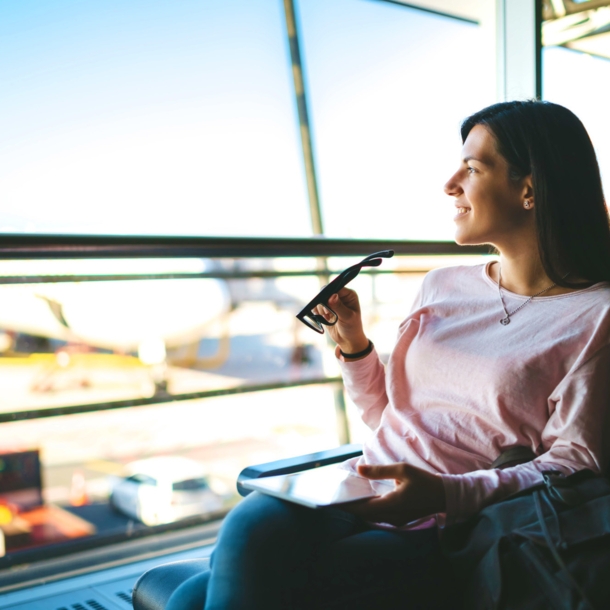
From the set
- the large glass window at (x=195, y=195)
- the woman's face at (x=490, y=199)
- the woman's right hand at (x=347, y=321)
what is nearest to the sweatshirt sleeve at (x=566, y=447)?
the woman's face at (x=490, y=199)

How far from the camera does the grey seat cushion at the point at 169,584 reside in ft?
3.40

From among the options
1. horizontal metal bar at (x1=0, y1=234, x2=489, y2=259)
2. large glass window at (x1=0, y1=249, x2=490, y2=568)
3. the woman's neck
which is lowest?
large glass window at (x1=0, y1=249, x2=490, y2=568)

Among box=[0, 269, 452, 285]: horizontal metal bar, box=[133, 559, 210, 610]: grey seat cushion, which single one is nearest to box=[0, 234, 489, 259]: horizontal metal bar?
box=[0, 269, 452, 285]: horizontal metal bar

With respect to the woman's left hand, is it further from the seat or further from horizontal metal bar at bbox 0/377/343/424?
horizontal metal bar at bbox 0/377/343/424

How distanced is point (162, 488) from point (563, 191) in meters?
2.96

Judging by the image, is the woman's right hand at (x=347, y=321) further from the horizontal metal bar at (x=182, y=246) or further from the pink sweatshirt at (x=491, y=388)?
the horizontal metal bar at (x=182, y=246)

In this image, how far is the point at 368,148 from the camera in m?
4.11

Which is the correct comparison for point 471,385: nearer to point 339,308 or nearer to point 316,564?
point 339,308

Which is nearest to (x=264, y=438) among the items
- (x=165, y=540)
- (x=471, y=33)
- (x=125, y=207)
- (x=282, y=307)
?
(x=282, y=307)

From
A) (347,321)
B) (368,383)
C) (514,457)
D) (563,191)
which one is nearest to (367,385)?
(368,383)

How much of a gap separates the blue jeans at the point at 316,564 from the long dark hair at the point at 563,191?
25.9 inches

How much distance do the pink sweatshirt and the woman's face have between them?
0.13 meters

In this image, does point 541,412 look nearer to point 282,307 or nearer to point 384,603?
point 384,603

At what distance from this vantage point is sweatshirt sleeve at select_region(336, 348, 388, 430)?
146 centimetres
